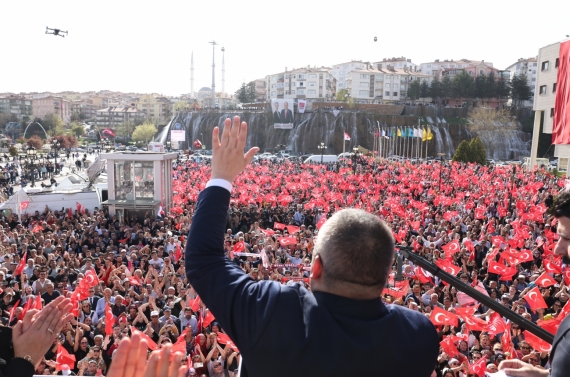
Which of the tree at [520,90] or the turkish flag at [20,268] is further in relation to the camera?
the tree at [520,90]

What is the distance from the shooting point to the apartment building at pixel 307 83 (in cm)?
11562

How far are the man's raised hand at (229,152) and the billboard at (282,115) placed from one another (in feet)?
273

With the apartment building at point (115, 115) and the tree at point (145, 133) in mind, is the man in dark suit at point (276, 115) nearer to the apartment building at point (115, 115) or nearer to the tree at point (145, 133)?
the tree at point (145, 133)

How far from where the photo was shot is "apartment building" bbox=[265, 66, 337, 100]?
11562 cm

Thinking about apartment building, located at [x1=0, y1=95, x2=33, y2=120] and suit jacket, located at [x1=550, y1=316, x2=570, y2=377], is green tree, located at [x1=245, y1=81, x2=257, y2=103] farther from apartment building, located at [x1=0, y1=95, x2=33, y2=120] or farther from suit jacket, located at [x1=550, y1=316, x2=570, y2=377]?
suit jacket, located at [x1=550, y1=316, x2=570, y2=377]

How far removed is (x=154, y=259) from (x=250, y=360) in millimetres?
11301

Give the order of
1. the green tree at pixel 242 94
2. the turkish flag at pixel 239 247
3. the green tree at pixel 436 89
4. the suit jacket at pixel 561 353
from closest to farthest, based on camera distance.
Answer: the suit jacket at pixel 561 353
the turkish flag at pixel 239 247
the green tree at pixel 436 89
the green tree at pixel 242 94

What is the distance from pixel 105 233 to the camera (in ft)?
53.6

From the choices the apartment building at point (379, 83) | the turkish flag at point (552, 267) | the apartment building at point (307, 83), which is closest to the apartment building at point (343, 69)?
the apartment building at point (307, 83)

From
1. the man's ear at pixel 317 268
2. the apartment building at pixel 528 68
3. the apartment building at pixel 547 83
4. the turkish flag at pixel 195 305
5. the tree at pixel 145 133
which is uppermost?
the apartment building at pixel 528 68

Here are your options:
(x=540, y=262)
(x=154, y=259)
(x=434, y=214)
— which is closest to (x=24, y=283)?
(x=154, y=259)

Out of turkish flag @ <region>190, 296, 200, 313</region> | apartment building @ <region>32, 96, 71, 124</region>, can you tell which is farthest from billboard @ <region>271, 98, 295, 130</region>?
apartment building @ <region>32, 96, 71, 124</region>

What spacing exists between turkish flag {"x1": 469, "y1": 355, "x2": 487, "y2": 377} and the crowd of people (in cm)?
1

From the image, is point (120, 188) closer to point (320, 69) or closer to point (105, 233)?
point (105, 233)
